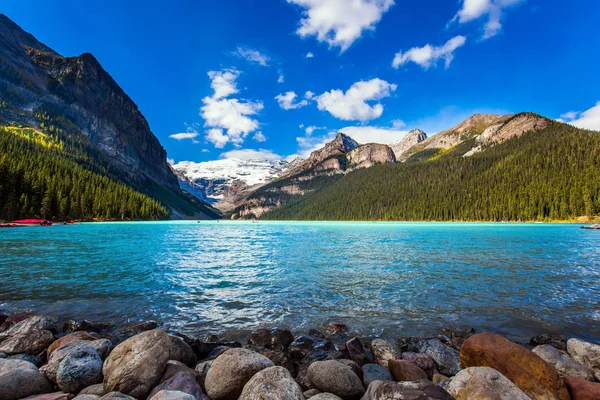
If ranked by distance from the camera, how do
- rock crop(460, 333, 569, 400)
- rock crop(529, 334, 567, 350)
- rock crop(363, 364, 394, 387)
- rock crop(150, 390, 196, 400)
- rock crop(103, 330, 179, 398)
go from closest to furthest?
rock crop(150, 390, 196, 400) < rock crop(460, 333, 569, 400) < rock crop(103, 330, 179, 398) < rock crop(363, 364, 394, 387) < rock crop(529, 334, 567, 350)

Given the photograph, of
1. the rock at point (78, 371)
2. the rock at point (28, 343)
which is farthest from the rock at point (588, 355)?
the rock at point (28, 343)

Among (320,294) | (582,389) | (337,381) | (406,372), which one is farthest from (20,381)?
(320,294)

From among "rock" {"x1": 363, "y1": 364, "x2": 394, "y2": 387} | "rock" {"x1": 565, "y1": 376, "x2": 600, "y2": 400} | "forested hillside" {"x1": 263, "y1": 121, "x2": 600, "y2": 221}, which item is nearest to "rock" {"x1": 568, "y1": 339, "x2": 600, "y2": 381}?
"rock" {"x1": 565, "y1": 376, "x2": 600, "y2": 400}

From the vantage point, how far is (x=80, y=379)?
21.0 ft

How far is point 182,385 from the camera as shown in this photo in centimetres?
599

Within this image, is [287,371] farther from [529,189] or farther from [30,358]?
[529,189]

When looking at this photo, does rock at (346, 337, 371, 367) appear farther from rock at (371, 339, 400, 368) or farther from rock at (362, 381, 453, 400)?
rock at (362, 381, 453, 400)

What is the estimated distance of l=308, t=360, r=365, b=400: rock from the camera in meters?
6.09

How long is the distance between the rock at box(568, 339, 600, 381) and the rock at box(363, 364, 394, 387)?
16.5 ft

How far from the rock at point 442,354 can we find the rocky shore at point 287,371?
0.03m

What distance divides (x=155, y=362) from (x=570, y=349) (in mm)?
10825

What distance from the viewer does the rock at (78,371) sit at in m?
6.34

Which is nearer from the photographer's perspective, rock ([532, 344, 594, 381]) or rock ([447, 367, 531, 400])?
rock ([447, 367, 531, 400])

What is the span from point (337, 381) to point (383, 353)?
2.67 meters
